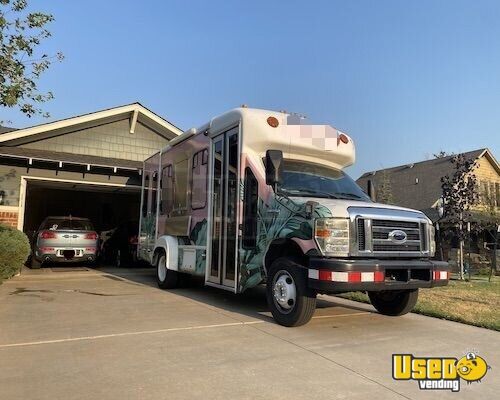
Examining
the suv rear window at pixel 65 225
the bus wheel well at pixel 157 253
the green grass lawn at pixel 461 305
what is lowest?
the green grass lawn at pixel 461 305

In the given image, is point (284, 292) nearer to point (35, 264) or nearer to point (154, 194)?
point (154, 194)

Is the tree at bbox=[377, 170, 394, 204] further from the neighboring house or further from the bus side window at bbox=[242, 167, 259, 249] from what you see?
the bus side window at bbox=[242, 167, 259, 249]

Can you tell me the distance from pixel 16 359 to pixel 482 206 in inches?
901

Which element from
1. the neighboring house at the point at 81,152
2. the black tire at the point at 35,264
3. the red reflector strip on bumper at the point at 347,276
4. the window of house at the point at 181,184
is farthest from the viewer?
the black tire at the point at 35,264

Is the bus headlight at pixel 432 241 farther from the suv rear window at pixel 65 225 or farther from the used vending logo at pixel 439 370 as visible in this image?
the suv rear window at pixel 65 225

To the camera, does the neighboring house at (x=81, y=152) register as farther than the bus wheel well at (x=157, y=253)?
Yes

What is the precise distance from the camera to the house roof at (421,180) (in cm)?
2712

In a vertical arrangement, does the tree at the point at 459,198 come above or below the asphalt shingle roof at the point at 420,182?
below

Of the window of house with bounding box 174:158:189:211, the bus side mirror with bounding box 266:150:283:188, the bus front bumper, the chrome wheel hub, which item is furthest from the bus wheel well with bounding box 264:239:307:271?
the window of house with bounding box 174:158:189:211

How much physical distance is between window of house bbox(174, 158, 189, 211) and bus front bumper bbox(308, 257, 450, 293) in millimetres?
4508

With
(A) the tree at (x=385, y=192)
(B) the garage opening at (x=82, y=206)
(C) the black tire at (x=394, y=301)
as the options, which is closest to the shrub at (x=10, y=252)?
(C) the black tire at (x=394, y=301)

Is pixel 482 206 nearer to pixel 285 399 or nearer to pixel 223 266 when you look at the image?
pixel 223 266

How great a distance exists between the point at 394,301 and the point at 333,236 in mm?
2515

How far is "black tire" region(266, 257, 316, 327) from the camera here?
5.93 m
